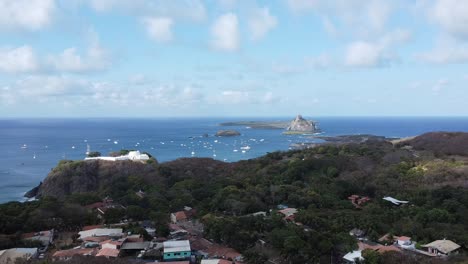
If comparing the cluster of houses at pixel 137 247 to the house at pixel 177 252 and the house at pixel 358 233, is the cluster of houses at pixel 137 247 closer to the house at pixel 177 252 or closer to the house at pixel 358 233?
the house at pixel 177 252

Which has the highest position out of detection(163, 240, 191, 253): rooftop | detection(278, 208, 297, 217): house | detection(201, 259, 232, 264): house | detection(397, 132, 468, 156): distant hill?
detection(397, 132, 468, 156): distant hill

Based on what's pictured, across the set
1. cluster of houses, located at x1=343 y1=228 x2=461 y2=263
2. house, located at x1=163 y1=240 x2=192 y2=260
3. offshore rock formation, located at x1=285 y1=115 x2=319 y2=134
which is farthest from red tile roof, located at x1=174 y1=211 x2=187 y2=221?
offshore rock formation, located at x1=285 y1=115 x2=319 y2=134

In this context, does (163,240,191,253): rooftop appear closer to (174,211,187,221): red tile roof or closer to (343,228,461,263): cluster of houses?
(174,211,187,221): red tile roof

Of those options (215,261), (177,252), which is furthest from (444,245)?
(177,252)

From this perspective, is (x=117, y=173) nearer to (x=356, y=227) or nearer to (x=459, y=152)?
(x=356, y=227)

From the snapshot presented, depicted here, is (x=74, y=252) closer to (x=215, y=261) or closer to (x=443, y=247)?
(x=215, y=261)

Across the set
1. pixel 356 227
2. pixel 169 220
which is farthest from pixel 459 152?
pixel 169 220

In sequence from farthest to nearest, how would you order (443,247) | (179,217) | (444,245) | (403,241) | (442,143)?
(442,143) < (179,217) < (403,241) < (444,245) < (443,247)
